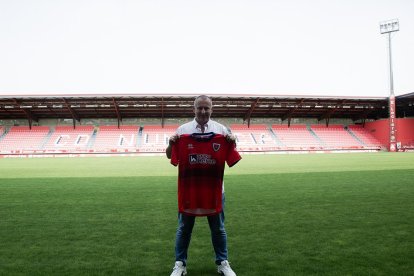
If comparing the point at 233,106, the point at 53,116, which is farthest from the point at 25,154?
the point at 233,106

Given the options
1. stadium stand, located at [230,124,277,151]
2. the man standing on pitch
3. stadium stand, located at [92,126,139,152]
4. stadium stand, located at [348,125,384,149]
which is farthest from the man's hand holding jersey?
stadium stand, located at [348,125,384,149]

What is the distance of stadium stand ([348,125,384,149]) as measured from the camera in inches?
1783

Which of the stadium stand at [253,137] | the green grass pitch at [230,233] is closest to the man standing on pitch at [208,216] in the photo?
the green grass pitch at [230,233]

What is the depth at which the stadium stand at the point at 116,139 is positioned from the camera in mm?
41625

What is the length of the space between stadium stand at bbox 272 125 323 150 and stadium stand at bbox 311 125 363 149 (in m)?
1.08

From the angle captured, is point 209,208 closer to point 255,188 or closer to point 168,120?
point 255,188

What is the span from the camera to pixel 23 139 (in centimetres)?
4272

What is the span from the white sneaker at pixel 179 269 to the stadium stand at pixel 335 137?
43745 mm

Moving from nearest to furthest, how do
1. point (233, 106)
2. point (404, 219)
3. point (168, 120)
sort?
point (404, 219) < point (233, 106) < point (168, 120)

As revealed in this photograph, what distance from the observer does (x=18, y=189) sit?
32.5 feet

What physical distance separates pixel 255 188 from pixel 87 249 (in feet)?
20.6

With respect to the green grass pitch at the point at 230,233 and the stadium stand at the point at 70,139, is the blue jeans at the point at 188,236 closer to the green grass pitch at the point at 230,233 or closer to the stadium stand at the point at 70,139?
the green grass pitch at the point at 230,233

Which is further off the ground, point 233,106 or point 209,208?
point 233,106

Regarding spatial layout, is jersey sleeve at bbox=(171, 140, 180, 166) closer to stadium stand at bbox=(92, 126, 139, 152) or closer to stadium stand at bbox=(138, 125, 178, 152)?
stadium stand at bbox=(138, 125, 178, 152)
